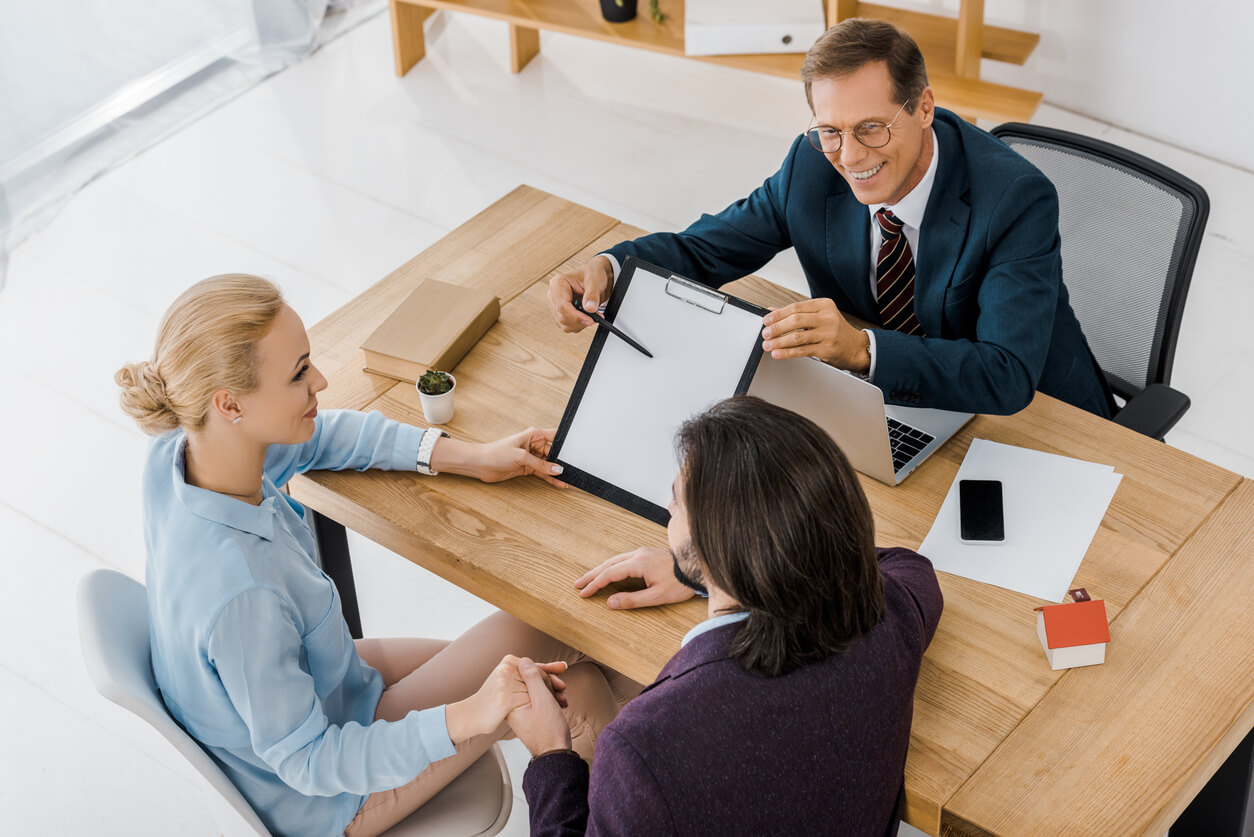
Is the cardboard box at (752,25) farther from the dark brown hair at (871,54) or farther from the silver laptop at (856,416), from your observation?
the silver laptop at (856,416)

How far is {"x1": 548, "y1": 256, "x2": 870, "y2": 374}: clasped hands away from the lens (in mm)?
1708

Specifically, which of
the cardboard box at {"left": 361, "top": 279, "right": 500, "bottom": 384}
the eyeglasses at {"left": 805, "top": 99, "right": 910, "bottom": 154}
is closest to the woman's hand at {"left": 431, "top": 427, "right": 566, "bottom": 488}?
the cardboard box at {"left": 361, "top": 279, "right": 500, "bottom": 384}

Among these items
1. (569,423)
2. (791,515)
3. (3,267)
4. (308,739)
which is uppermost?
(791,515)

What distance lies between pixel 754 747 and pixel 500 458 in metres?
0.74

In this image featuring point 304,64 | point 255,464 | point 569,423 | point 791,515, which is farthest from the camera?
point 304,64

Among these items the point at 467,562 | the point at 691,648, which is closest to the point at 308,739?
the point at 467,562

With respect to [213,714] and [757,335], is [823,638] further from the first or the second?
[213,714]

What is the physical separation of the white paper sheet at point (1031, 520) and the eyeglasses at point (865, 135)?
19.8 inches

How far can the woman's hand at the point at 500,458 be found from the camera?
1859mm

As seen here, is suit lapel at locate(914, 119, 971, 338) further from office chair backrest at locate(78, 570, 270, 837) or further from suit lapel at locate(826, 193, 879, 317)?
office chair backrest at locate(78, 570, 270, 837)

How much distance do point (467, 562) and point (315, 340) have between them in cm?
60

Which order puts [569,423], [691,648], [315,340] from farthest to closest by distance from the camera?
1. [315,340]
2. [569,423]
3. [691,648]

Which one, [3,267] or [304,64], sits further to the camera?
[304,64]

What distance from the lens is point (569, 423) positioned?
6.13 feet
